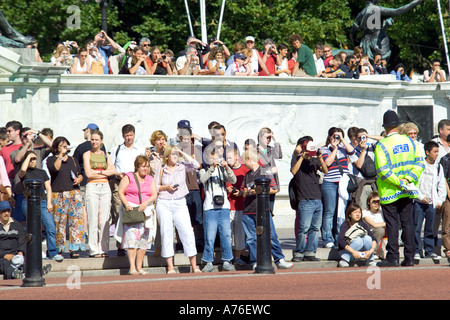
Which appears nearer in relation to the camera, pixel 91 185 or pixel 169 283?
pixel 169 283

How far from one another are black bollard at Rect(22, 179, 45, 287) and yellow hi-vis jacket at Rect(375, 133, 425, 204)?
Result: 4283 millimetres

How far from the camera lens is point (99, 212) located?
14164 mm

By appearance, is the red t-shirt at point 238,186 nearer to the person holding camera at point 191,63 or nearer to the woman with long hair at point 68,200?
the woman with long hair at point 68,200

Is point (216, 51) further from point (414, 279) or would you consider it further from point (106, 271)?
point (414, 279)

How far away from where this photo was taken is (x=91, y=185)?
1411 centimetres

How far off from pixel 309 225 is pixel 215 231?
4.96ft

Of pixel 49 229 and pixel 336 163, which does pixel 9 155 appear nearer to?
pixel 49 229

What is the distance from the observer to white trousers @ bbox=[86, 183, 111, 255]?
13.9 metres

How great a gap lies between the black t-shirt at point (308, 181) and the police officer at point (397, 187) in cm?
130

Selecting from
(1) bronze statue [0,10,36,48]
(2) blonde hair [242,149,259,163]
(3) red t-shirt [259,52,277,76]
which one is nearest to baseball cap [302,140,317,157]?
(2) blonde hair [242,149,259,163]

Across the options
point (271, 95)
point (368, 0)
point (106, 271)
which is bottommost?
point (106, 271)

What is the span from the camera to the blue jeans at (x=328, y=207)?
15.1 metres

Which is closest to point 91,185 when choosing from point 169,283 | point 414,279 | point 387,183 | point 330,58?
point 169,283
